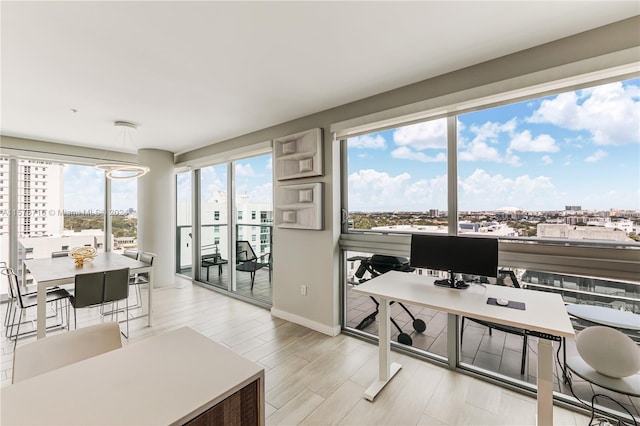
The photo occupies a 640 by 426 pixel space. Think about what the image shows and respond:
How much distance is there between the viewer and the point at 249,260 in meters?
4.51

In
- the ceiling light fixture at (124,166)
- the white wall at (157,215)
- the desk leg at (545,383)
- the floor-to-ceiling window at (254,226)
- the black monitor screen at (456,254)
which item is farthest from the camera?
the white wall at (157,215)

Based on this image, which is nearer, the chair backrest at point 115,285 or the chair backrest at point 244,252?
the chair backrest at point 115,285

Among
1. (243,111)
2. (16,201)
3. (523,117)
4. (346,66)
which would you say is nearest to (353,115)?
(346,66)


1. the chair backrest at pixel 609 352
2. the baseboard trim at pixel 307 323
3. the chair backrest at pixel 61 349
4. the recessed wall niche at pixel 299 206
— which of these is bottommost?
the baseboard trim at pixel 307 323

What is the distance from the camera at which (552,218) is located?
2.15 metres

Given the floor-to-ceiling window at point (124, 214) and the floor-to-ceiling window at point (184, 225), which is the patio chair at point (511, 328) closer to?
the floor-to-ceiling window at point (184, 225)

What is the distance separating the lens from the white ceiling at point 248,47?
1.64 m

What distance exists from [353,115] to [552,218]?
1957mm

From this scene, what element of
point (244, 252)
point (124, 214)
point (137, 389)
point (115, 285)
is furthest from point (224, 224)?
point (137, 389)

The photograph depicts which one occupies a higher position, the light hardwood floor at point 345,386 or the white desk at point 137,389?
the white desk at point 137,389

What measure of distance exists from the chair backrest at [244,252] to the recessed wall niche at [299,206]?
3.52 ft

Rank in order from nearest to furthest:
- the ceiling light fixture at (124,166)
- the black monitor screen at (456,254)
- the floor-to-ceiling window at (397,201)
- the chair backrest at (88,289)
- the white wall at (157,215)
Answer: the black monitor screen at (456,254), the floor-to-ceiling window at (397,201), the chair backrest at (88,289), the ceiling light fixture at (124,166), the white wall at (157,215)

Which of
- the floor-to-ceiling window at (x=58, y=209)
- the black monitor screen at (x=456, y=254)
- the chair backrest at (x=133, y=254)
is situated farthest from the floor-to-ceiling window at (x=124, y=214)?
the black monitor screen at (x=456, y=254)

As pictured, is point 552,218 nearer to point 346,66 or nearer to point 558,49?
point 558,49
